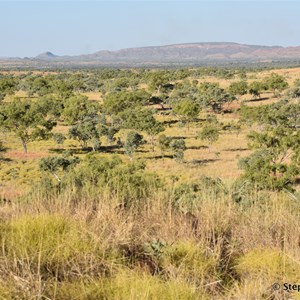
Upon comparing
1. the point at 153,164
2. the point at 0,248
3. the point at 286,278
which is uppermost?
the point at 0,248

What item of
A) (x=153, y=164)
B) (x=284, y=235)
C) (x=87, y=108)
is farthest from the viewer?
(x=87, y=108)

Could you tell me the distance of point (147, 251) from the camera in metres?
4.62

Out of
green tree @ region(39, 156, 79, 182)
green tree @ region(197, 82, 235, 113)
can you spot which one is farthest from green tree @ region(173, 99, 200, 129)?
green tree @ region(39, 156, 79, 182)

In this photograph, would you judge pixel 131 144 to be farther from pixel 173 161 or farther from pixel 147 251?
pixel 147 251

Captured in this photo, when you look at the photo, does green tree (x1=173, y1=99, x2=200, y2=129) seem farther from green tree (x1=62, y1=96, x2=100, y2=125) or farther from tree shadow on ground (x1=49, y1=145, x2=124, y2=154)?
tree shadow on ground (x1=49, y1=145, x2=124, y2=154)

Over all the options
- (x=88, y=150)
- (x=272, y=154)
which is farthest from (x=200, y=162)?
(x=88, y=150)

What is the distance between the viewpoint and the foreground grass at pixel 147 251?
358 cm

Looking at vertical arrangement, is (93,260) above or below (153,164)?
above

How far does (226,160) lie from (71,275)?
4002 cm

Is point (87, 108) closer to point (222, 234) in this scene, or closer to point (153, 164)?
point (153, 164)

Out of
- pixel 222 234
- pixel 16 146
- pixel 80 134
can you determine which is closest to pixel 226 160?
pixel 80 134

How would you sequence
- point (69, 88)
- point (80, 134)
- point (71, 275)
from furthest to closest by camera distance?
point (69, 88) → point (80, 134) → point (71, 275)

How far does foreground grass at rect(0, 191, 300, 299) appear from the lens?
3.58 meters

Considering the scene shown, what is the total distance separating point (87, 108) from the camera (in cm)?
6869
